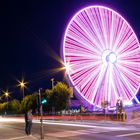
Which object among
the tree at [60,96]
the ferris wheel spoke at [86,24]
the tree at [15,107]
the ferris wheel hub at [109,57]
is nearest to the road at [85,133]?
the ferris wheel spoke at [86,24]

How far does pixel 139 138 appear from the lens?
57.1 ft

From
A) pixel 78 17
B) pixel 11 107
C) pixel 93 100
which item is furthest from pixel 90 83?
pixel 11 107

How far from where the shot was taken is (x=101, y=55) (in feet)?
153

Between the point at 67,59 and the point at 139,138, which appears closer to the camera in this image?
the point at 139,138

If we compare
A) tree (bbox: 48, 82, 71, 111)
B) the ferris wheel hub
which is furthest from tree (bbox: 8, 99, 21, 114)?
the ferris wheel hub

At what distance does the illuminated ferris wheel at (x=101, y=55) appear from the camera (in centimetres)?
4378

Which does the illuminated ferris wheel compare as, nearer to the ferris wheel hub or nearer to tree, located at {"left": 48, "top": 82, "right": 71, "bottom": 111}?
the ferris wheel hub

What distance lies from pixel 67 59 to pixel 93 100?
5433 millimetres

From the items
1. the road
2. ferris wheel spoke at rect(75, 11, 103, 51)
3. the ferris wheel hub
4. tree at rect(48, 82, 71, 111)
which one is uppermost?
ferris wheel spoke at rect(75, 11, 103, 51)

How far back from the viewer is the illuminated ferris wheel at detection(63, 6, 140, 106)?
43.8 meters

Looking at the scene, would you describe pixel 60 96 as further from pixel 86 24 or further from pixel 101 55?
pixel 86 24

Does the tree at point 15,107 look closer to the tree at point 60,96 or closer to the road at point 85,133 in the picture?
the tree at point 60,96

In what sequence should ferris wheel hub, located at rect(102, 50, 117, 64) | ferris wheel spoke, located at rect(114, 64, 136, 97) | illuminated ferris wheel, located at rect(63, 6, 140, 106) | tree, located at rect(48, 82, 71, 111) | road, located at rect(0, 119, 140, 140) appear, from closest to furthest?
road, located at rect(0, 119, 140, 140)
illuminated ferris wheel, located at rect(63, 6, 140, 106)
ferris wheel spoke, located at rect(114, 64, 136, 97)
ferris wheel hub, located at rect(102, 50, 117, 64)
tree, located at rect(48, 82, 71, 111)

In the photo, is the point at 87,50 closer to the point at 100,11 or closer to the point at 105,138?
the point at 100,11
